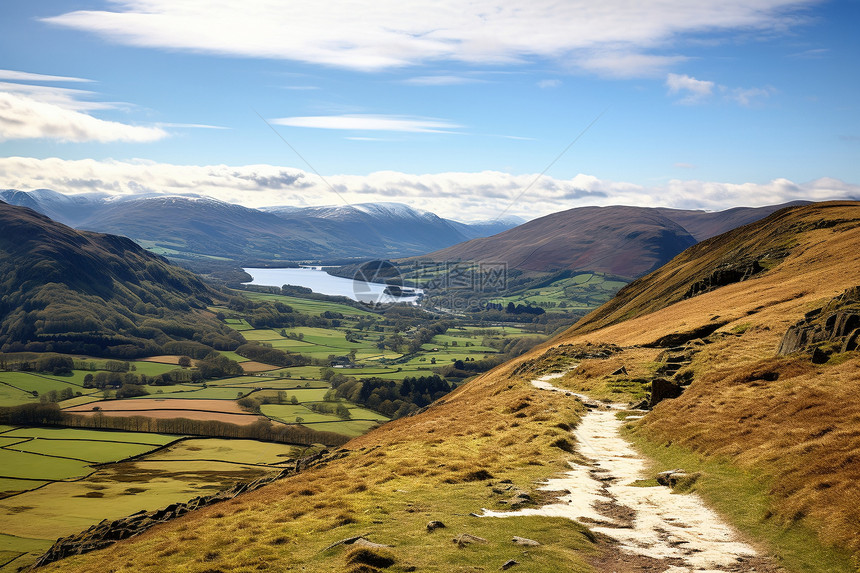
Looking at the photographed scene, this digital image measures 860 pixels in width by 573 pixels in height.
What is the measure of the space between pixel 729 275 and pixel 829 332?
48190 mm

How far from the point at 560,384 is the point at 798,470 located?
99.9 ft

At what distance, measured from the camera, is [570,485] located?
23.5m

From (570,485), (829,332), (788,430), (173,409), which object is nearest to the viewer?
(788,430)

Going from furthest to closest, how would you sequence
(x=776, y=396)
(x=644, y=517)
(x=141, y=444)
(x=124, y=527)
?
(x=141, y=444), (x=124, y=527), (x=776, y=396), (x=644, y=517)

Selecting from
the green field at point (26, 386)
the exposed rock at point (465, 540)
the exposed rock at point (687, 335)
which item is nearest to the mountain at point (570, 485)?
the exposed rock at point (465, 540)

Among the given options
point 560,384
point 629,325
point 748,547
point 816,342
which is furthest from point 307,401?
point 748,547

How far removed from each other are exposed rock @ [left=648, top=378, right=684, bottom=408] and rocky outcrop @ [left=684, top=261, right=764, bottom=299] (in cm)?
4563

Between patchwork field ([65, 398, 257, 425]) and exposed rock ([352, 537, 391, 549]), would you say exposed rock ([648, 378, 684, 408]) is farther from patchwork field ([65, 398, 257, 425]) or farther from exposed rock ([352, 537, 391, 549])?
patchwork field ([65, 398, 257, 425])

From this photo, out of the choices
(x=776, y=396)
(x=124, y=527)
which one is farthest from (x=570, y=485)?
(x=124, y=527)

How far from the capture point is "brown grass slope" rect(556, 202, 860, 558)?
17.6m

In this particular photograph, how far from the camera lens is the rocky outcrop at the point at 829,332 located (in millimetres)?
29797

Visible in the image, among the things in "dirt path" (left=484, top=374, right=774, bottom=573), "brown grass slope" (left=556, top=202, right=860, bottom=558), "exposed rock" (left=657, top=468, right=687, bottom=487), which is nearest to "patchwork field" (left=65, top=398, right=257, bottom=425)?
"brown grass slope" (left=556, top=202, right=860, bottom=558)

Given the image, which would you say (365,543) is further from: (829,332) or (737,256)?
(737,256)

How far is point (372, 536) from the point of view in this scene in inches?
703
